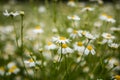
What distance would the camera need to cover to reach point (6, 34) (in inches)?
111

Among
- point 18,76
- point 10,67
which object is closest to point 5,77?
point 10,67

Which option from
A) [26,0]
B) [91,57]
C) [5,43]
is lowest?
[26,0]

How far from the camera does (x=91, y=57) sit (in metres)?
1.95

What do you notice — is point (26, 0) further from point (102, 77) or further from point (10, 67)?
point (102, 77)

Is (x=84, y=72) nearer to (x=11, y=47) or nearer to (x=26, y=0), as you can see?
(x=11, y=47)

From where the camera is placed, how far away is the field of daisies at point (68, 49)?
1524 millimetres

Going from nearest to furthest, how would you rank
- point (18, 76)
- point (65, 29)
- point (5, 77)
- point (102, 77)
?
point (102, 77) < point (5, 77) < point (65, 29) < point (18, 76)

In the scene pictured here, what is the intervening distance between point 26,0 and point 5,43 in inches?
125

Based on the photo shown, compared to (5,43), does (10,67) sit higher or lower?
higher

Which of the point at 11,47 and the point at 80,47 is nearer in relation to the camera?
the point at 80,47

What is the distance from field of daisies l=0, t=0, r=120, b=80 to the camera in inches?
60.0

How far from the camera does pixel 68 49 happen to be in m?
1.49

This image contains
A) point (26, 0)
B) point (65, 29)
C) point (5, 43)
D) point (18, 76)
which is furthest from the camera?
point (26, 0)

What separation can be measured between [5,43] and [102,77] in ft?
5.07
